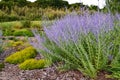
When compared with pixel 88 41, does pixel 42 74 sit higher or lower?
lower

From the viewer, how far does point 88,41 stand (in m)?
5.47

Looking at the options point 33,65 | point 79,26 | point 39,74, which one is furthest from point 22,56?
point 79,26

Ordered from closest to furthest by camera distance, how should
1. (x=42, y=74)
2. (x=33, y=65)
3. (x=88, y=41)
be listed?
(x=88, y=41)
(x=42, y=74)
(x=33, y=65)

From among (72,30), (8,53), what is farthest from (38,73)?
(8,53)

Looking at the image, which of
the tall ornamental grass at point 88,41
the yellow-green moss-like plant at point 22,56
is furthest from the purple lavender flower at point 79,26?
the yellow-green moss-like plant at point 22,56

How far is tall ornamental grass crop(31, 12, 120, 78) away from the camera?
533 centimetres

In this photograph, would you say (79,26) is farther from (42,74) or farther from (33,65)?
(33,65)

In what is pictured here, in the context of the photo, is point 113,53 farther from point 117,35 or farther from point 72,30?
point 72,30

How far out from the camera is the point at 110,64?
18.5 feet

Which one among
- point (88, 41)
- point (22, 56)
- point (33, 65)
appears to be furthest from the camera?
point (22, 56)

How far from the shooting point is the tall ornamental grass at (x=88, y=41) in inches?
210

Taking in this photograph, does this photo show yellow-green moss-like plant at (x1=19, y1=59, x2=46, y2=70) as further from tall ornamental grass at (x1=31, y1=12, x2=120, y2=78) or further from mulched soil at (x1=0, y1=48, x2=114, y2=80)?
tall ornamental grass at (x1=31, y1=12, x2=120, y2=78)

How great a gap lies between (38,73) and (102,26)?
63.6 inches

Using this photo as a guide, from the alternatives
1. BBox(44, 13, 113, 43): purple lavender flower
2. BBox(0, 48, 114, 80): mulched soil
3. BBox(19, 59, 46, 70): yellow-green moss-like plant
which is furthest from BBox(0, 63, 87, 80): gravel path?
BBox(44, 13, 113, 43): purple lavender flower
